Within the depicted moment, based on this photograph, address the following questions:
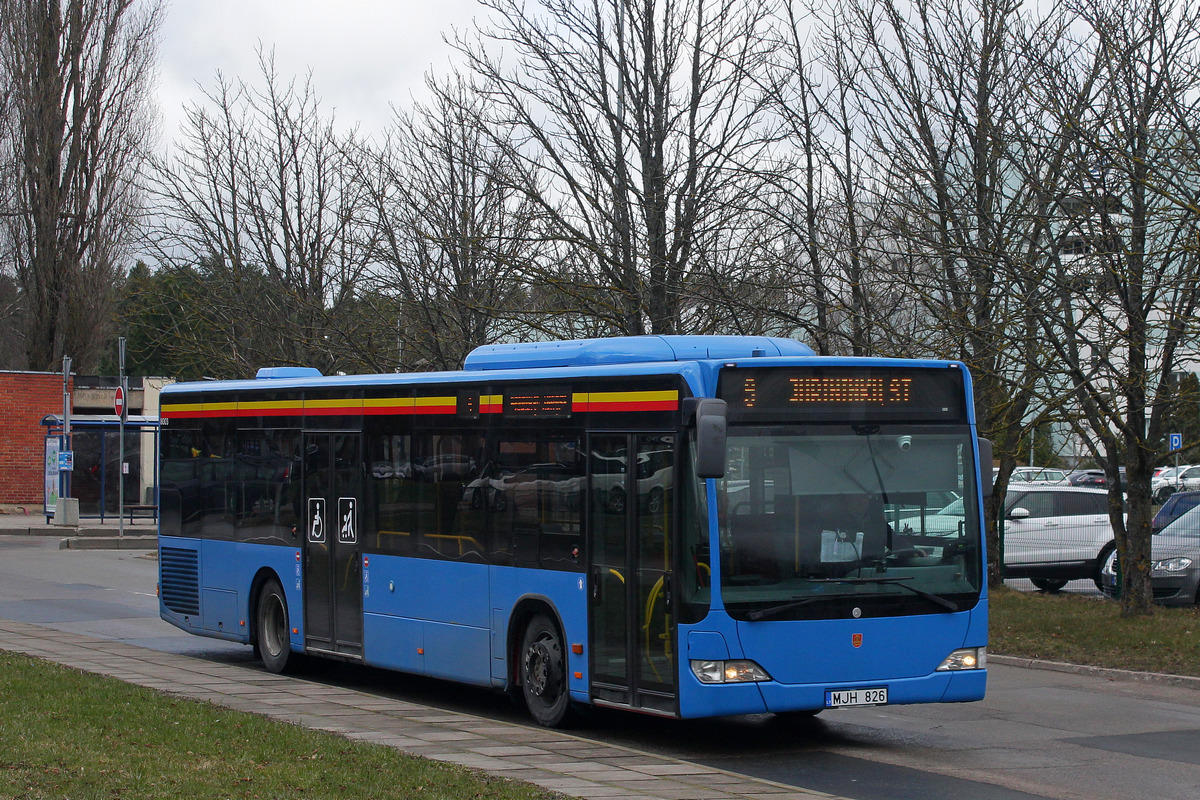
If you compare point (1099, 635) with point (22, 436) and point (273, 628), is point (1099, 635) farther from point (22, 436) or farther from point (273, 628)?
point (22, 436)

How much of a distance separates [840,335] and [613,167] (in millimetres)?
3832

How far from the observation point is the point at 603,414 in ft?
34.2

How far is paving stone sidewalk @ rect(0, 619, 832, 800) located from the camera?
813 cm

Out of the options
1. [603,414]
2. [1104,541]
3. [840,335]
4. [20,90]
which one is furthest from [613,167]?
[20,90]

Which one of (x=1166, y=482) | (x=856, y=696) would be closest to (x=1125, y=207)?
(x=856, y=696)

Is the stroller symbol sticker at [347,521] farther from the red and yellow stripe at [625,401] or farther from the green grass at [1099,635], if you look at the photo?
the green grass at [1099,635]

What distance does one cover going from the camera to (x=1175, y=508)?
20641mm

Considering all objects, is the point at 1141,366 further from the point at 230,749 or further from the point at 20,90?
the point at 20,90

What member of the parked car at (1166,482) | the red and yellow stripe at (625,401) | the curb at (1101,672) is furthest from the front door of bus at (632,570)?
the parked car at (1166,482)

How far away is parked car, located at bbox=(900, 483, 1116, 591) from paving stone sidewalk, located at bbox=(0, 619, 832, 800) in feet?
40.3

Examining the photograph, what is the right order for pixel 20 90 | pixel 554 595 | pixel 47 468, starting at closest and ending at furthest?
pixel 554 595 < pixel 47 468 < pixel 20 90

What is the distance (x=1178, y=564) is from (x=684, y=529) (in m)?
11.6

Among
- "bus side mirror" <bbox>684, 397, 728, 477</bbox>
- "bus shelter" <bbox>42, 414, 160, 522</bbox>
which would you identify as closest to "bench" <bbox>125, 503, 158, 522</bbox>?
"bus shelter" <bbox>42, 414, 160, 522</bbox>

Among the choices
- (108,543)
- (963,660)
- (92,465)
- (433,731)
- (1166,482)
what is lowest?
(433,731)
